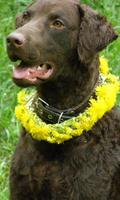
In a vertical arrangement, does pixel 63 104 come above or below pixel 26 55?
below

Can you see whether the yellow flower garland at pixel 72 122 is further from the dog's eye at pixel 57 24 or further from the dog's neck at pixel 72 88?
the dog's eye at pixel 57 24

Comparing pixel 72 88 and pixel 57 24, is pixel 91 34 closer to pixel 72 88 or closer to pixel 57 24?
pixel 57 24

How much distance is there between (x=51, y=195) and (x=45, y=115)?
56 centimetres

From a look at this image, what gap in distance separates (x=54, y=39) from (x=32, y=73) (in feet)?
0.95

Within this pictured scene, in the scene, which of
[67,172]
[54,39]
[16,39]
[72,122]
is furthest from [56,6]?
[67,172]

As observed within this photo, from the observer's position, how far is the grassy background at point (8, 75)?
7412 millimetres

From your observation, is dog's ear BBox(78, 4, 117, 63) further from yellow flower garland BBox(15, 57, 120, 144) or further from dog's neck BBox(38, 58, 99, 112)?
yellow flower garland BBox(15, 57, 120, 144)

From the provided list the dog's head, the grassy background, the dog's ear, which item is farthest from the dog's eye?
the grassy background

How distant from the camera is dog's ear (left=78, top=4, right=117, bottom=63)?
18.8 feet

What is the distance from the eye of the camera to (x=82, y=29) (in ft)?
19.0

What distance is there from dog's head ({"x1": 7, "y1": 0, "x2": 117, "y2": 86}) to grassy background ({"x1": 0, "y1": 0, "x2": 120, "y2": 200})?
156 centimetres

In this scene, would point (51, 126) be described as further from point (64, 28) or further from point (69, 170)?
point (64, 28)

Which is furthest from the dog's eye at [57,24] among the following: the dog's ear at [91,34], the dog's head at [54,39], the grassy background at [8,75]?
the grassy background at [8,75]

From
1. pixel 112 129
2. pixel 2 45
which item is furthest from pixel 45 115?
pixel 2 45
